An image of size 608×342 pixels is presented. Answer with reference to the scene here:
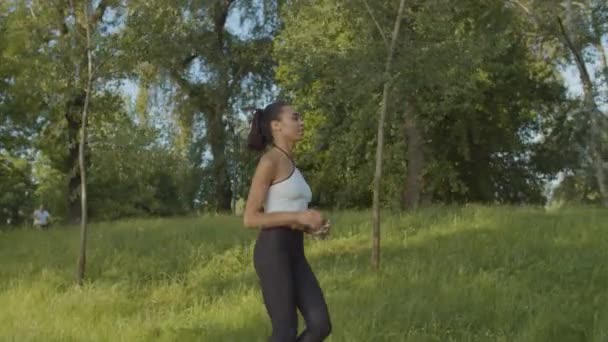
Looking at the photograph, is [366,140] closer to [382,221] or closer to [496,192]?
[496,192]

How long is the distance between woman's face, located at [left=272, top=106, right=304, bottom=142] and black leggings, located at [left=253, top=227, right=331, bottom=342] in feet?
1.98

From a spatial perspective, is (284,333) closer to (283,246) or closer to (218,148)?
(283,246)

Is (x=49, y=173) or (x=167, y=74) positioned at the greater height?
(x=167, y=74)

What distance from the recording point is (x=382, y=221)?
13.3 m

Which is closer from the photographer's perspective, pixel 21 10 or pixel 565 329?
pixel 565 329

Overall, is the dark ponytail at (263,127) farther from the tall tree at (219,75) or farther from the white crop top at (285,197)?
the tall tree at (219,75)

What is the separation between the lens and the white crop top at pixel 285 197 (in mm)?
3947

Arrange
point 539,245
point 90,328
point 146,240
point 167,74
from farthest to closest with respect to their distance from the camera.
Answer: point 167,74 → point 146,240 → point 539,245 → point 90,328

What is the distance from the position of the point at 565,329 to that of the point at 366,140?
1589 cm

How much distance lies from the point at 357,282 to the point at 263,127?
4.83m

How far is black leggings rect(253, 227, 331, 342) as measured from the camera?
12.8 ft

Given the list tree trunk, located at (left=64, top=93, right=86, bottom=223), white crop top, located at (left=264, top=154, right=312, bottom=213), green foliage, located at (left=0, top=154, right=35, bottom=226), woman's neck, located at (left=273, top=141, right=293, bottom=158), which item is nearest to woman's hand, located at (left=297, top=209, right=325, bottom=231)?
white crop top, located at (left=264, top=154, right=312, bottom=213)

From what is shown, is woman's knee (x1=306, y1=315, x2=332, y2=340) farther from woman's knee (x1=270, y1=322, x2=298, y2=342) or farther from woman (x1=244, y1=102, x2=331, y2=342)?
woman's knee (x1=270, y1=322, x2=298, y2=342)

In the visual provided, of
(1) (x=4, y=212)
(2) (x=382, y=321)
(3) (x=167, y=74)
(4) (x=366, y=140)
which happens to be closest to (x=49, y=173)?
(1) (x=4, y=212)
